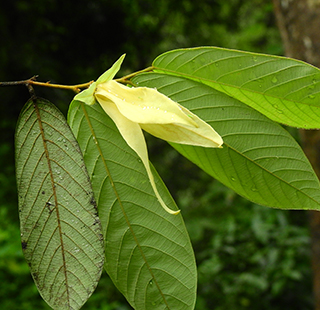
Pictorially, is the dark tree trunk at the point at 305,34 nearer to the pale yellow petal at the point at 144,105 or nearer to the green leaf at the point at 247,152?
the green leaf at the point at 247,152

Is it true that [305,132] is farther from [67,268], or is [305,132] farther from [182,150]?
[67,268]

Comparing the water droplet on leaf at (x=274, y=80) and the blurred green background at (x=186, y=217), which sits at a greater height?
the blurred green background at (x=186, y=217)

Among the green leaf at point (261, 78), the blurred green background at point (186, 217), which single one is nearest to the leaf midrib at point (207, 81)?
the green leaf at point (261, 78)

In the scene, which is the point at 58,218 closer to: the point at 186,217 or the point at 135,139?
the point at 135,139

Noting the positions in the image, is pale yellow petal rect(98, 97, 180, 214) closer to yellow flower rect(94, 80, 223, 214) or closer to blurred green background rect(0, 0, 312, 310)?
yellow flower rect(94, 80, 223, 214)

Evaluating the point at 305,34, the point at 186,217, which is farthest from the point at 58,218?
the point at 186,217

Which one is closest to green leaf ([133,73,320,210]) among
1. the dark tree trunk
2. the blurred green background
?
the dark tree trunk

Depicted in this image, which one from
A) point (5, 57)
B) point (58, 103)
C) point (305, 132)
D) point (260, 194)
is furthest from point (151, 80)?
point (5, 57)
